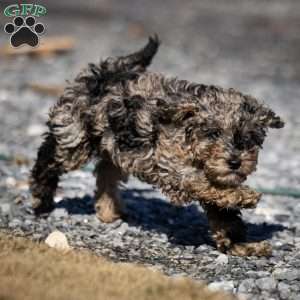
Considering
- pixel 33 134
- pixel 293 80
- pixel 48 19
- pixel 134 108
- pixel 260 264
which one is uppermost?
pixel 48 19

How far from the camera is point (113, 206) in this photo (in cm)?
851

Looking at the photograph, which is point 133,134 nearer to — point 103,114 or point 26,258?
point 103,114

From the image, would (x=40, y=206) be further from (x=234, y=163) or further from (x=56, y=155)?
(x=234, y=163)

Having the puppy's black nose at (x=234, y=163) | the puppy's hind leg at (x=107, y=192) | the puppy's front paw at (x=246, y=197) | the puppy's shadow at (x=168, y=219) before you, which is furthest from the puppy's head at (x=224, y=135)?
the puppy's hind leg at (x=107, y=192)

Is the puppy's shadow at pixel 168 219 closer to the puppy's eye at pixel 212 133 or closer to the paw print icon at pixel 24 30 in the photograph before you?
the puppy's eye at pixel 212 133

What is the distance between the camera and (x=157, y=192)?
32.2ft

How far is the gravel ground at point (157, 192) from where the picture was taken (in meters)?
7.05

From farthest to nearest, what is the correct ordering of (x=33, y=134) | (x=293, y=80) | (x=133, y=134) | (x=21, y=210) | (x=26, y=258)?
(x=293, y=80) < (x=33, y=134) < (x=21, y=210) < (x=133, y=134) < (x=26, y=258)

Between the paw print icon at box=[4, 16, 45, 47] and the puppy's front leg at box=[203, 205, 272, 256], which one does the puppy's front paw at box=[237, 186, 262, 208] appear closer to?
the puppy's front leg at box=[203, 205, 272, 256]

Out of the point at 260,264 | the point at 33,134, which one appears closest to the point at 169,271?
the point at 260,264

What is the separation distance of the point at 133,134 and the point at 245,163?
1163 millimetres

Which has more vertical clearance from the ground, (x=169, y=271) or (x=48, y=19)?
(x=48, y=19)

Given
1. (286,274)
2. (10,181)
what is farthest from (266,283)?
(10,181)

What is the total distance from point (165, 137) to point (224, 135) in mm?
623
